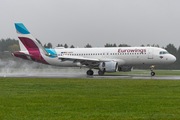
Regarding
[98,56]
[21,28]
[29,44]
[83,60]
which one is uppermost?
[21,28]

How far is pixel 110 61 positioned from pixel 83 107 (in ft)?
84.9

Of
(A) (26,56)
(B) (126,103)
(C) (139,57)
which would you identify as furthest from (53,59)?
(B) (126,103)

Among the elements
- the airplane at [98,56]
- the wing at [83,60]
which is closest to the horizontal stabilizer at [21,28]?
the airplane at [98,56]

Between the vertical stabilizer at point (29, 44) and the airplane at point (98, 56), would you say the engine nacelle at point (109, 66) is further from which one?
the vertical stabilizer at point (29, 44)

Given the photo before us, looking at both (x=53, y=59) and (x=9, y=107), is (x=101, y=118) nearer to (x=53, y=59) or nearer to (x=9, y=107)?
(x=9, y=107)

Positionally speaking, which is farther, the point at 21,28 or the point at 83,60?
the point at 21,28

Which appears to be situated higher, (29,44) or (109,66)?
(29,44)

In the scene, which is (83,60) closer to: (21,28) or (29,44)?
(29,44)

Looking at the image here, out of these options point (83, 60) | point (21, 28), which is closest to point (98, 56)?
point (83, 60)

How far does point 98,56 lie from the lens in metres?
38.3

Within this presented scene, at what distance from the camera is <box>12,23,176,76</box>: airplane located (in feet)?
116

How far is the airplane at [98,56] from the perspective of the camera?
35.4 m

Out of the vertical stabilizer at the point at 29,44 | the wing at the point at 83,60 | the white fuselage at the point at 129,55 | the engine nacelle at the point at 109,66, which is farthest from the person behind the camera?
the vertical stabilizer at the point at 29,44

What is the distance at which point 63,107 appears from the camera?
9875mm
